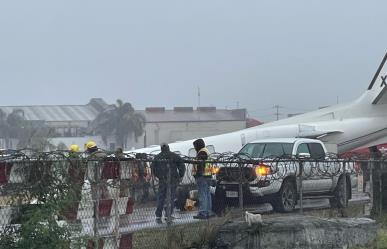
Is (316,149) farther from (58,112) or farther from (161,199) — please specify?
(58,112)

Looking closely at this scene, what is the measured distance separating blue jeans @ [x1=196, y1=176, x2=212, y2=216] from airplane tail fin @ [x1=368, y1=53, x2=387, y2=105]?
2215cm

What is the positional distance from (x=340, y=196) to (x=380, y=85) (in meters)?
20.3

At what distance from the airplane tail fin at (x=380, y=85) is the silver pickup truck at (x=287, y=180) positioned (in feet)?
57.1

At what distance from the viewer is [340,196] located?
14953 millimetres

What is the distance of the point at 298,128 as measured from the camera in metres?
29.5

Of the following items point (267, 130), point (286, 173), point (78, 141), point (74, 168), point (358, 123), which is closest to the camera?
point (74, 168)

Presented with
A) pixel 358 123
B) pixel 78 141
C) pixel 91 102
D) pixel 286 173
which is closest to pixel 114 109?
pixel 78 141

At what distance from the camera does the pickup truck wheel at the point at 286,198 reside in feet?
47.9

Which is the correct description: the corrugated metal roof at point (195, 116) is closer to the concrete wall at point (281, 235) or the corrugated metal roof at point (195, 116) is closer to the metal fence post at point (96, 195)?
Answer: the concrete wall at point (281, 235)

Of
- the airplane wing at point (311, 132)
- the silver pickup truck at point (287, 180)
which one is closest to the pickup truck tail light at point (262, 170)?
the silver pickup truck at point (287, 180)

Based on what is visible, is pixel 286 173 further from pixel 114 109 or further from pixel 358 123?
pixel 114 109

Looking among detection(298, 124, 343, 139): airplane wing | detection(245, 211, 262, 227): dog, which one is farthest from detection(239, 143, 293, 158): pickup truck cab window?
detection(298, 124, 343, 139): airplane wing

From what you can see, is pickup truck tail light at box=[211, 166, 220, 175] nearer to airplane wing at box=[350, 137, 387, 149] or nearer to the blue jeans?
the blue jeans

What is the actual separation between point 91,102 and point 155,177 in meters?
124
